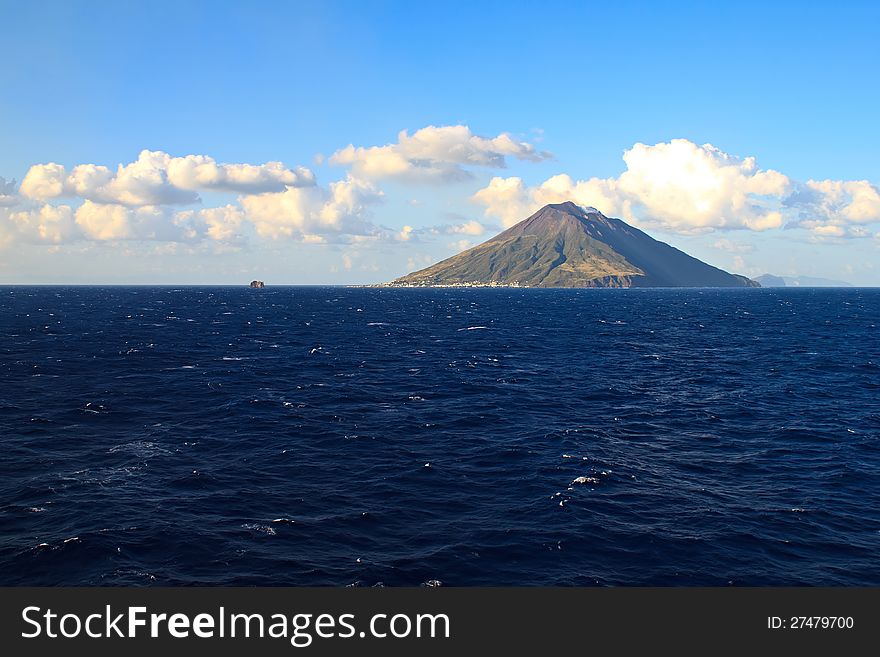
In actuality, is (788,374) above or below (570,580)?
above

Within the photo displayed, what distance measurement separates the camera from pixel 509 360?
109062 mm

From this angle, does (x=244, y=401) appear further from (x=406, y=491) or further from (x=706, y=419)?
(x=706, y=419)

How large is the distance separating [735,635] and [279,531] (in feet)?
83.2

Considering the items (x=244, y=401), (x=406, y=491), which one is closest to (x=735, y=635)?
(x=406, y=491)

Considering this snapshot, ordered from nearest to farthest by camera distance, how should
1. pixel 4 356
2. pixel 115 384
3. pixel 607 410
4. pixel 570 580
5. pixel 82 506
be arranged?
pixel 570 580, pixel 82 506, pixel 607 410, pixel 115 384, pixel 4 356

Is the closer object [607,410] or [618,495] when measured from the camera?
[618,495]

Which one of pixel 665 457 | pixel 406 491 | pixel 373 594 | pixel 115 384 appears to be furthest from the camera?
pixel 115 384

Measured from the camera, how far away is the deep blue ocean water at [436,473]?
3180 cm

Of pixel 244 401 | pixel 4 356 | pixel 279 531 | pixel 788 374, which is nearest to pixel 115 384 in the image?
pixel 244 401

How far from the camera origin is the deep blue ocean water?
31797 mm

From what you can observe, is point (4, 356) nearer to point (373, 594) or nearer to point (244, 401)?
point (244, 401)

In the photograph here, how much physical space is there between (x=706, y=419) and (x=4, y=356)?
119 m

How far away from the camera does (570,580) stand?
98.9 feet

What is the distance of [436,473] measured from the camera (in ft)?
152
